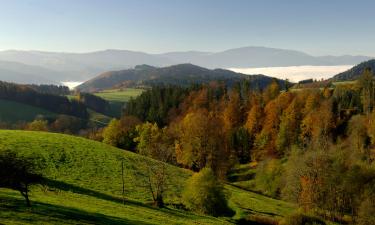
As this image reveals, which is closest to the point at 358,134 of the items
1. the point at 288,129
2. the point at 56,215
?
the point at 288,129

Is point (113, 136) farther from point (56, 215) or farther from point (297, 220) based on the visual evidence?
point (56, 215)

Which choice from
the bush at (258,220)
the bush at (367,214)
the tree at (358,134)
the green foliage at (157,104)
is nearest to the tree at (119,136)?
the green foliage at (157,104)

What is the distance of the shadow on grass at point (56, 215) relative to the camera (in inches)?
1202

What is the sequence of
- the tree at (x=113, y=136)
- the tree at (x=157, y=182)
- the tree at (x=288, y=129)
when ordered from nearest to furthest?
1. the tree at (x=157, y=182)
2. the tree at (x=288, y=129)
3. the tree at (x=113, y=136)

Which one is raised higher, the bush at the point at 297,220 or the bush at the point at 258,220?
the bush at the point at 297,220

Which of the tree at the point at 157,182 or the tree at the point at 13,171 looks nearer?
the tree at the point at 13,171

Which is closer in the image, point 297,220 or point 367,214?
point 297,220


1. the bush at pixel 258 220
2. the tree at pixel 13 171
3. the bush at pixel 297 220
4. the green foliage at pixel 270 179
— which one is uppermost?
the tree at pixel 13 171

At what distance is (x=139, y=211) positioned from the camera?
45.9 m

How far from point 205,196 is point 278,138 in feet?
256

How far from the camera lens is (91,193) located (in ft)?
174

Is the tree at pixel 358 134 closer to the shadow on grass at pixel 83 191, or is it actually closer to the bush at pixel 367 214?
the bush at pixel 367 214

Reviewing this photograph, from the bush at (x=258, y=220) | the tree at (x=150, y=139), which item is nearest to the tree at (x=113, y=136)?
the tree at (x=150, y=139)

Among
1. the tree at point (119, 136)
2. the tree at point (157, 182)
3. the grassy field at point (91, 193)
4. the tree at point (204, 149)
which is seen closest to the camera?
the grassy field at point (91, 193)
